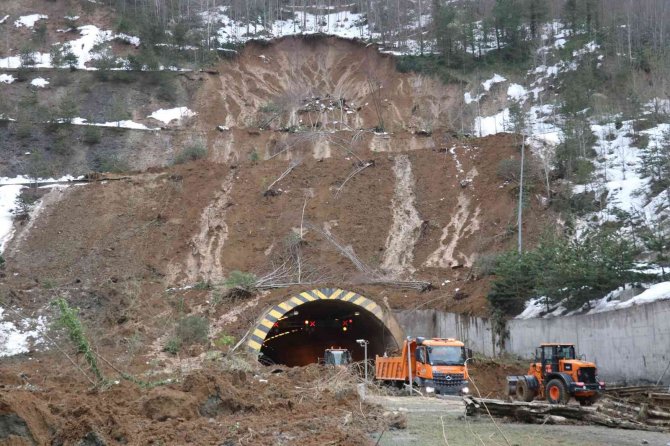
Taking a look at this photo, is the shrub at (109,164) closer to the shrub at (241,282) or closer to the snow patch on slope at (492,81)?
the shrub at (241,282)

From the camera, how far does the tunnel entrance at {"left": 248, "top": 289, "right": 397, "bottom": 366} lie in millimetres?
25094

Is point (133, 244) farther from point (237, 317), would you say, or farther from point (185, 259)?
point (237, 317)

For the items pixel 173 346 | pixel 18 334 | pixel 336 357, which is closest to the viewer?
pixel 173 346

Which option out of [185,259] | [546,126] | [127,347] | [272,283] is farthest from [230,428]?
[546,126]

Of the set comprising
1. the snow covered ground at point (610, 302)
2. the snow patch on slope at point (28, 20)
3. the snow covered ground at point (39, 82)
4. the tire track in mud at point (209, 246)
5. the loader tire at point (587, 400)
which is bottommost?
the loader tire at point (587, 400)

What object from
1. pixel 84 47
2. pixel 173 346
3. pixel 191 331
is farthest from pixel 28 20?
pixel 173 346

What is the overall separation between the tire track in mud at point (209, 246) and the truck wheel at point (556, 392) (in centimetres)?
1713

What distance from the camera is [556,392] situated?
53.9 ft

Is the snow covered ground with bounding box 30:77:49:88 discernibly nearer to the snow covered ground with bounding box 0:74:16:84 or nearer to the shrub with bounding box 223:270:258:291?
the snow covered ground with bounding box 0:74:16:84

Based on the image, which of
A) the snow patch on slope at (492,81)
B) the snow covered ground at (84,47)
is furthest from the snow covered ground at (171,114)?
the snow patch on slope at (492,81)

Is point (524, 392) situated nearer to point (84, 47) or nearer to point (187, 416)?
point (187, 416)

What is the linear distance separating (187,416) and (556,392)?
32.7ft

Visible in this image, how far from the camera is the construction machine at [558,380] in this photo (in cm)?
1573

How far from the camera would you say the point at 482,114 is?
48344mm
